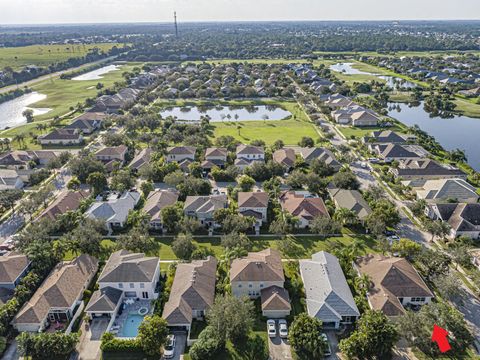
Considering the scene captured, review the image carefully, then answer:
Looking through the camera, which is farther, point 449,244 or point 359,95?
point 359,95

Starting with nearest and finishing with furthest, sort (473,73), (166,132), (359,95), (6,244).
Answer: (6,244)
(166,132)
(359,95)
(473,73)

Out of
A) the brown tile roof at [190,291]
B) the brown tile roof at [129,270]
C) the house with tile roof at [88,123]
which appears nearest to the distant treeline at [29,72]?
the house with tile roof at [88,123]

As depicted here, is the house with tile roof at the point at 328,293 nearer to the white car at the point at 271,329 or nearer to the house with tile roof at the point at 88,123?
the white car at the point at 271,329

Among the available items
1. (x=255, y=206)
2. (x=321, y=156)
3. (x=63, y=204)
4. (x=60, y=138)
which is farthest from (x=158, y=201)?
(x=60, y=138)

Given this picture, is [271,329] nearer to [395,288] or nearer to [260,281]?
[260,281]

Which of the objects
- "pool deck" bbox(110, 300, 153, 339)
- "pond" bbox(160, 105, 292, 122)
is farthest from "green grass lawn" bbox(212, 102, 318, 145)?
"pool deck" bbox(110, 300, 153, 339)

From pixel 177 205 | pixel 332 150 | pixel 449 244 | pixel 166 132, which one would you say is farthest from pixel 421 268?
pixel 166 132

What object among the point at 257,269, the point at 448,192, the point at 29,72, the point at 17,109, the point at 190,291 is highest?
the point at 257,269

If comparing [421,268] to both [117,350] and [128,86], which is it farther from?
[128,86]
